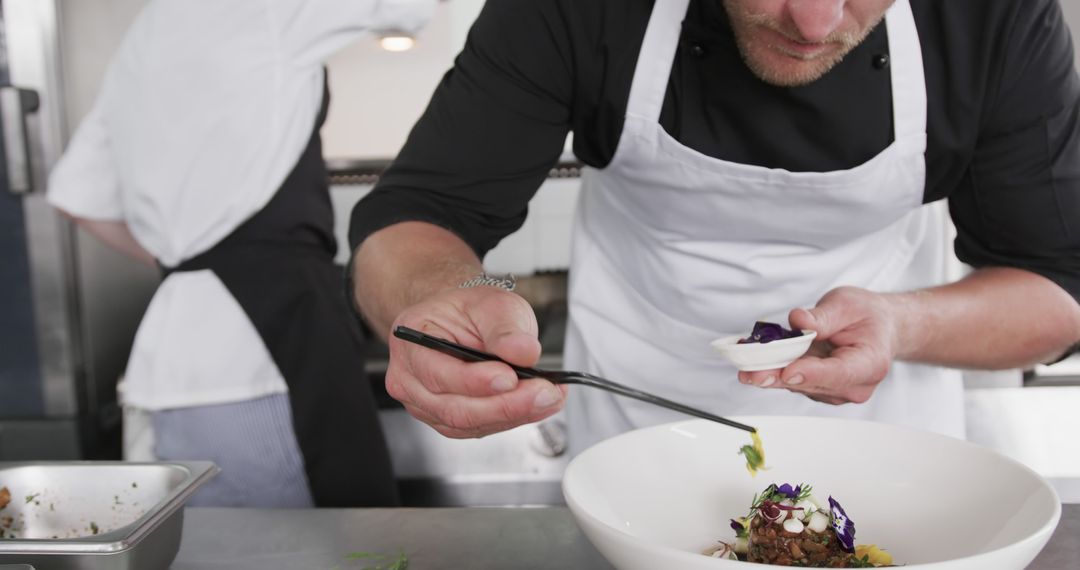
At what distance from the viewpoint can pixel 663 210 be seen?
4.36 feet

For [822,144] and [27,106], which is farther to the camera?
[27,106]

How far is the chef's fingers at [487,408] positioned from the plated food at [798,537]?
0.21 meters

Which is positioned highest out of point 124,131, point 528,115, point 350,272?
point 528,115

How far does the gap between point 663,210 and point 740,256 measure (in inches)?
5.8

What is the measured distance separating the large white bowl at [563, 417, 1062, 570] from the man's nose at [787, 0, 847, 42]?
1.42 feet

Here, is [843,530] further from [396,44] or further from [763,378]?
[396,44]

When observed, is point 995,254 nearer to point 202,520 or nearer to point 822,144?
point 822,144

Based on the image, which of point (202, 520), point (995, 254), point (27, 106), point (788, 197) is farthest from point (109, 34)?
point (995, 254)

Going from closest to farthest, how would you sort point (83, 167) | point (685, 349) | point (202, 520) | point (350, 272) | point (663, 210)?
point (202, 520) → point (350, 272) → point (663, 210) → point (685, 349) → point (83, 167)

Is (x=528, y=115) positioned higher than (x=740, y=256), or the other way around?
(x=528, y=115)

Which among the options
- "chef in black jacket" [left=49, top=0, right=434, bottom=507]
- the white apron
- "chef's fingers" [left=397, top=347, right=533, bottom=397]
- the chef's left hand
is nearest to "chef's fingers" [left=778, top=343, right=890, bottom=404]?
the chef's left hand

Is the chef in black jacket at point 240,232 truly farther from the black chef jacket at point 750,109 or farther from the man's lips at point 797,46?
the man's lips at point 797,46

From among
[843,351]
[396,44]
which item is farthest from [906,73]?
[396,44]

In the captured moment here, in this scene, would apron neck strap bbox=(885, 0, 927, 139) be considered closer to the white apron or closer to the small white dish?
the white apron
